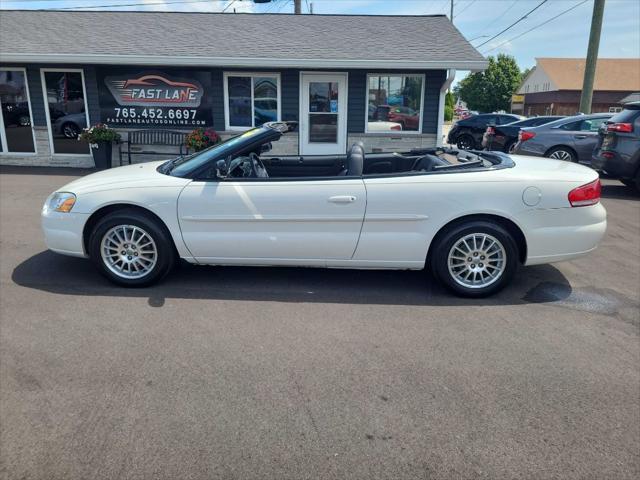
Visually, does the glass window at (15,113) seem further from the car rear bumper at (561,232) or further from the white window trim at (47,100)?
the car rear bumper at (561,232)

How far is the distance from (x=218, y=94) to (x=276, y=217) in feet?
29.5

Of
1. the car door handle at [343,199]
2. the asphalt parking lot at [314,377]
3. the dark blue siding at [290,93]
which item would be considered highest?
the dark blue siding at [290,93]

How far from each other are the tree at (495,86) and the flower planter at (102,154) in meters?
53.3

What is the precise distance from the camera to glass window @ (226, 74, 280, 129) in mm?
12523

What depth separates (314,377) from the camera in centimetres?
322

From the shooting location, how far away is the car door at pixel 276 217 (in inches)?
174

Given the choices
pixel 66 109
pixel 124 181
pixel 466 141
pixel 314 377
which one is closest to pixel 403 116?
pixel 466 141

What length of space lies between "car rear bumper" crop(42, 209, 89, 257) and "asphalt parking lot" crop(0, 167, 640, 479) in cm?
35

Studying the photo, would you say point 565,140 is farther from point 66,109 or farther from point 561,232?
point 66,109

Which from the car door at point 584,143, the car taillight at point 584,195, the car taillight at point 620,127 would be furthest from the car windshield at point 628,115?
the car taillight at point 584,195

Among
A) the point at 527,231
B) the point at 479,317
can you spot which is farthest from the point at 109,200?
the point at 527,231

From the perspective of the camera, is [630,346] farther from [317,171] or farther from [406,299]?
[317,171]

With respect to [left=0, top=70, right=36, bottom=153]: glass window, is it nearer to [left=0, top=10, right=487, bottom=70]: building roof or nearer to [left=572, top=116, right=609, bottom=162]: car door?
[left=0, top=10, right=487, bottom=70]: building roof

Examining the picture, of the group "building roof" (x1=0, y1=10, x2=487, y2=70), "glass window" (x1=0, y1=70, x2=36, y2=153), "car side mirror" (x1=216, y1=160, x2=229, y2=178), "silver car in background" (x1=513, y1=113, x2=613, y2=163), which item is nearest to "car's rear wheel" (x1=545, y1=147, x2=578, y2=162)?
"silver car in background" (x1=513, y1=113, x2=613, y2=163)
